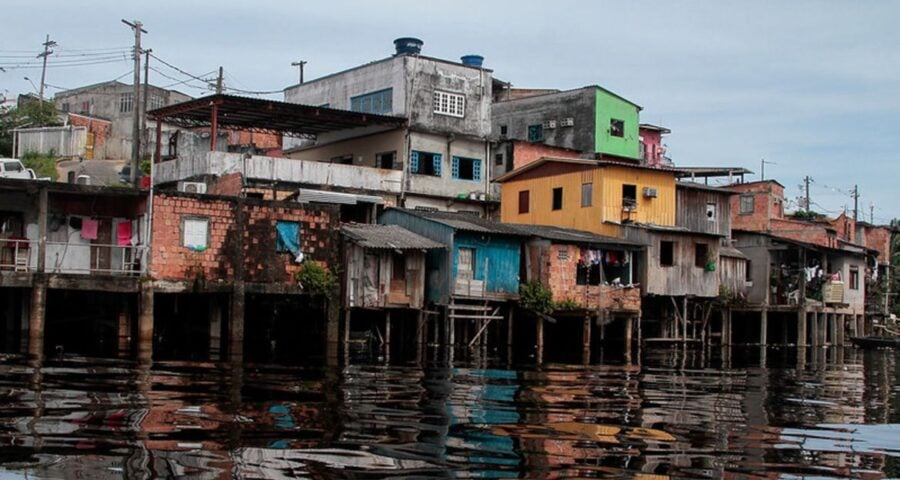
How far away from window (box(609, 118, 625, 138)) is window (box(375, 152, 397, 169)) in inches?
544

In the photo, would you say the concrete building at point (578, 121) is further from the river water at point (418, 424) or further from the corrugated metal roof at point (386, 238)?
the river water at point (418, 424)

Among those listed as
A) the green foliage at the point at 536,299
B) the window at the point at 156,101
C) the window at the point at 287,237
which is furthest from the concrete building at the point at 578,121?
the window at the point at 156,101

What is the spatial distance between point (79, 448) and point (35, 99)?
62474mm

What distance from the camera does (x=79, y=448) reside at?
11562 mm

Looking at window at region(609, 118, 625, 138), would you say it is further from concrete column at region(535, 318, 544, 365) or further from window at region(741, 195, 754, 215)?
concrete column at region(535, 318, 544, 365)

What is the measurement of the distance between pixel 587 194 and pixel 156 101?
117 feet

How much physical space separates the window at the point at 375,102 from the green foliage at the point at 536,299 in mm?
13115

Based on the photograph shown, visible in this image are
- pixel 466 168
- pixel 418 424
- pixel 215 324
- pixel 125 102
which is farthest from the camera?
pixel 125 102

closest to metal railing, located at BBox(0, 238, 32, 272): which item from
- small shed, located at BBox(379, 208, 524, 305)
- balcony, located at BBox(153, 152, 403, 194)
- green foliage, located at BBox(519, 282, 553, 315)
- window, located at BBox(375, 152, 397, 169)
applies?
balcony, located at BBox(153, 152, 403, 194)

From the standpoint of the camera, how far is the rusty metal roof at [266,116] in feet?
133

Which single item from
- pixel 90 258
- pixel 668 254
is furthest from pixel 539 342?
pixel 90 258

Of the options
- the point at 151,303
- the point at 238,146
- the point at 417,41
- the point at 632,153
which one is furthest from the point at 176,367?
the point at 632,153

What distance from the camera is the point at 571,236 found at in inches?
1590

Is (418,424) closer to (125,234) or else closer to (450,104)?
(125,234)
